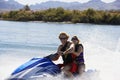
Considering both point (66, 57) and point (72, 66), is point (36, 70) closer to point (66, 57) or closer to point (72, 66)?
point (66, 57)

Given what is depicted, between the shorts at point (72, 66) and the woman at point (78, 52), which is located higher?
the woman at point (78, 52)

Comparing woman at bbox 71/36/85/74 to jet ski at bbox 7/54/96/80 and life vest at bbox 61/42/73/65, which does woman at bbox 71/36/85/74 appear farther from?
jet ski at bbox 7/54/96/80

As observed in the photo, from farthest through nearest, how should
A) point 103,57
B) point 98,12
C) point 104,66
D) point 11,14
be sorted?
point 11,14 < point 98,12 < point 103,57 < point 104,66

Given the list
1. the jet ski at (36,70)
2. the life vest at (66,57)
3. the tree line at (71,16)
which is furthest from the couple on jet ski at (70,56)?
the tree line at (71,16)

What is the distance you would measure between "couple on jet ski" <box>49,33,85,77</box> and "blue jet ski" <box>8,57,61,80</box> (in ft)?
0.64

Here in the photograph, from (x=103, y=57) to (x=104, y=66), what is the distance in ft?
Answer: 5.62

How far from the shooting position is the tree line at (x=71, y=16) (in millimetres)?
92875

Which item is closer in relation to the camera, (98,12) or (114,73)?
(114,73)

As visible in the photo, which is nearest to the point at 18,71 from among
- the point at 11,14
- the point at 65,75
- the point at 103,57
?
the point at 65,75

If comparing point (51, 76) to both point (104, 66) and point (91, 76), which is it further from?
point (104, 66)

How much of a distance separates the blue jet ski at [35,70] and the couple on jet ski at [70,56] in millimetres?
195

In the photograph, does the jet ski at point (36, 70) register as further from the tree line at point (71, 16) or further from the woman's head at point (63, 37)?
the tree line at point (71, 16)

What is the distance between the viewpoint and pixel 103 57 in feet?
44.7

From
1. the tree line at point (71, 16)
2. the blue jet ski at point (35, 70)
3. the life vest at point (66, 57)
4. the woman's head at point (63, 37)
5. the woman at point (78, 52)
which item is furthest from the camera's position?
the tree line at point (71, 16)
